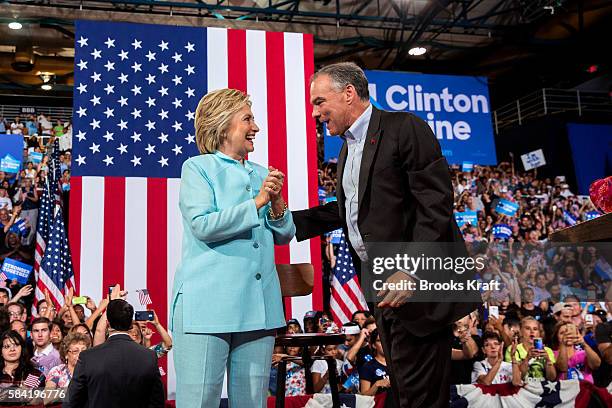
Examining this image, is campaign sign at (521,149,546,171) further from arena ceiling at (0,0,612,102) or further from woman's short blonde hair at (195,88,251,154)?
woman's short blonde hair at (195,88,251,154)

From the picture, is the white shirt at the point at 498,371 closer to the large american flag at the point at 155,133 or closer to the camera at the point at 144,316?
the large american flag at the point at 155,133

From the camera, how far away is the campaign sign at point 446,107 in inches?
341

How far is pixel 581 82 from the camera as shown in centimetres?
1242

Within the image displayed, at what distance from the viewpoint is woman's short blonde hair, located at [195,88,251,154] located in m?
1.81

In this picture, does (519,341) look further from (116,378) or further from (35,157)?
(35,157)

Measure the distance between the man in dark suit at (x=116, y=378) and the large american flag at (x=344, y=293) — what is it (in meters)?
3.04

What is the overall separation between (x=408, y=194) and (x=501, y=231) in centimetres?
684

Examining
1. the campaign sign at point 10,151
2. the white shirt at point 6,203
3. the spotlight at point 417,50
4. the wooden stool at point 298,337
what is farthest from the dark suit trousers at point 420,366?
the spotlight at point 417,50

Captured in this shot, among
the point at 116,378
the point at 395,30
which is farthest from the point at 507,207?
the point at 116,378

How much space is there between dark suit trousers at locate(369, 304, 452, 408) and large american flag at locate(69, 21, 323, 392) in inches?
95.2

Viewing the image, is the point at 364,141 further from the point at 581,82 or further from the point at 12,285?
the point at 581,82

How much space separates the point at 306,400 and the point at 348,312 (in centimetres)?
173

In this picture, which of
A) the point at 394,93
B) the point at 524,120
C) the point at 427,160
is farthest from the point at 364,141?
the point at 524,120

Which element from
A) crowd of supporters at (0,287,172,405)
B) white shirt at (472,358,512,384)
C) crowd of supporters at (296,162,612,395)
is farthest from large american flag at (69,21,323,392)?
white shirt at (472,358,512,384)
